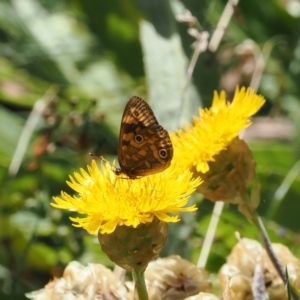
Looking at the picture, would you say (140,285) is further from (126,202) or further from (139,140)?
(139,140)

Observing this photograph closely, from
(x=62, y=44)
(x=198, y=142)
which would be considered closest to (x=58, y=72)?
(x=62, y=44)

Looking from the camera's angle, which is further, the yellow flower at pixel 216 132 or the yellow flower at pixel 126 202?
the yellow flower at pixel 216 132

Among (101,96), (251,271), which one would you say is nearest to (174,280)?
(251,271)

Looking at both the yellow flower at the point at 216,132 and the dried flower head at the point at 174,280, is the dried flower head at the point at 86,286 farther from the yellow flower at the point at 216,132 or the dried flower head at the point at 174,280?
the yellow flower at the point at 216,132

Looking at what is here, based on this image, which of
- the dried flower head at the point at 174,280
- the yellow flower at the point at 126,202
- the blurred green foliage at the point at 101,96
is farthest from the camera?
the blurred green foliage at the point at 101,96

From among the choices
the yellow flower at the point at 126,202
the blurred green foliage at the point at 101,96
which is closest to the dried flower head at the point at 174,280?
the yellow flower at the point at 126,202

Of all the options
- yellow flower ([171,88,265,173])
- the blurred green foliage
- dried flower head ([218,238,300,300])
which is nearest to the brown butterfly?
yellow flower ([171,88,265,173])

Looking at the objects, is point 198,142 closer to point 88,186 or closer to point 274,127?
point 88,186
